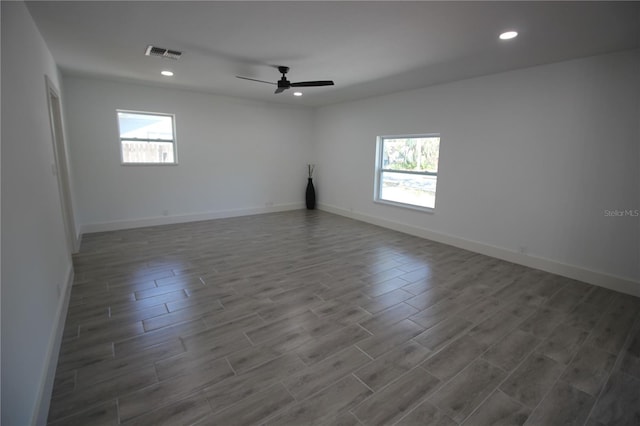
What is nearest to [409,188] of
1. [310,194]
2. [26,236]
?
[310,194]

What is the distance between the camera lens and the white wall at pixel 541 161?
11.0ft

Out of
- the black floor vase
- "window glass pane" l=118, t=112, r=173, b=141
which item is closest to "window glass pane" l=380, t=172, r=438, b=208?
the black floor vase

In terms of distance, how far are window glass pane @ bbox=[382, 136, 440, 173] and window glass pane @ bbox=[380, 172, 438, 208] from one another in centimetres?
16

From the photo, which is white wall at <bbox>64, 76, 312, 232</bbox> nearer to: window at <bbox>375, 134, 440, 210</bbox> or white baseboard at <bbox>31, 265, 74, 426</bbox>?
window at <bbox>375, 134, 440, 210</bbox>

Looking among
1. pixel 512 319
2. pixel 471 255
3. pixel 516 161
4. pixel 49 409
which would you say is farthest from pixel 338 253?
pixel 49 409

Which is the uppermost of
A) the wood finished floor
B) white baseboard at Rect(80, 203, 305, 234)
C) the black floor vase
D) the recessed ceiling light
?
the recessed ceiling light

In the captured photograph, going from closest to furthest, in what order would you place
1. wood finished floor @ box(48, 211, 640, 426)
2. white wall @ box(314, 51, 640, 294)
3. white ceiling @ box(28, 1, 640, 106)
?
wood finished floor @ box(48, 211, 640, 426), white ceiling @ box(28, 1, 640, 106), white wall @ box(314, 51, 640, 294)

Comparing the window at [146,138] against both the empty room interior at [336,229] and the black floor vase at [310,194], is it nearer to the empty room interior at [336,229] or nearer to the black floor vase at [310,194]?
the empty room interior at [336,229]

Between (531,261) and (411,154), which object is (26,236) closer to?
(531,261)

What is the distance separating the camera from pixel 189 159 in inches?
246

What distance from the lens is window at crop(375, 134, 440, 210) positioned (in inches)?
212

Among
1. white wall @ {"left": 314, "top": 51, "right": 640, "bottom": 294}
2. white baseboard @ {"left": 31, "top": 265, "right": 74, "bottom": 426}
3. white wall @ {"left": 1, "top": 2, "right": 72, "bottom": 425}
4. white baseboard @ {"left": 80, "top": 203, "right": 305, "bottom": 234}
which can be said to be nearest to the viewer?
white wall @ {"left": 1, "top": 2, "right": 72, "bottom": 425}

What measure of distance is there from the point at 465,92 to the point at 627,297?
3.20 metres

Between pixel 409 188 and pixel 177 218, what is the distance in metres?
4.64
